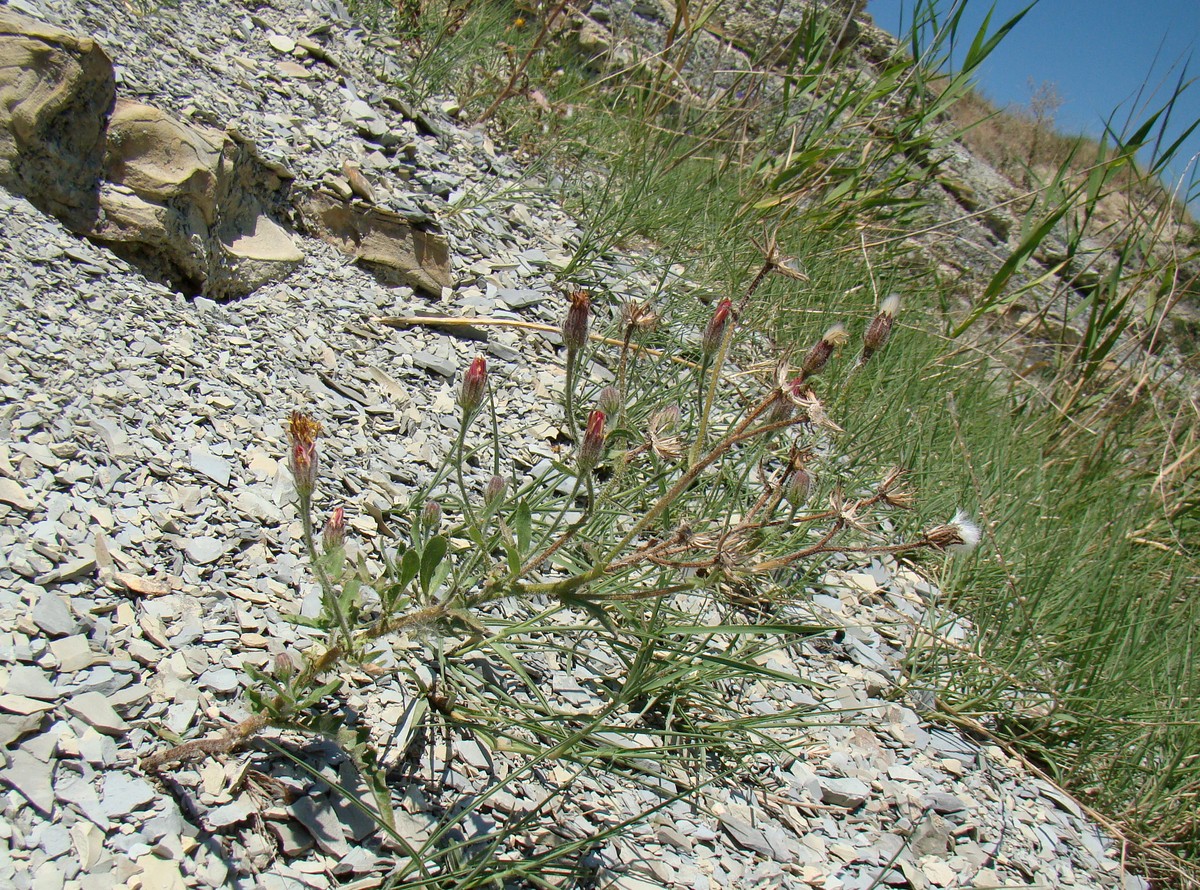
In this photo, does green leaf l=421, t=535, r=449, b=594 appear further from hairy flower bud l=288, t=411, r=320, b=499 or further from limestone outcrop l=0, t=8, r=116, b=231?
limestone outcrop l=0, t=8, r=116, b=231

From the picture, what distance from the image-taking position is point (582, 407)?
8.38 feet

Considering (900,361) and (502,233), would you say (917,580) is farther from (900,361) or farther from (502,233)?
(502,233)

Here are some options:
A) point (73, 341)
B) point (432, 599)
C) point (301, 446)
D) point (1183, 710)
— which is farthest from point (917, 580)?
point (73, 341)

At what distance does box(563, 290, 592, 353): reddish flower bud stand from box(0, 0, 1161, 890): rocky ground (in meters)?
0.63

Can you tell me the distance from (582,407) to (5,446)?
147cm

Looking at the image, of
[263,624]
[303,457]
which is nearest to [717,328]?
[303,457]

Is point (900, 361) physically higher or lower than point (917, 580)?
higher

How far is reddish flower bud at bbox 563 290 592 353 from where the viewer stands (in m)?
1.50

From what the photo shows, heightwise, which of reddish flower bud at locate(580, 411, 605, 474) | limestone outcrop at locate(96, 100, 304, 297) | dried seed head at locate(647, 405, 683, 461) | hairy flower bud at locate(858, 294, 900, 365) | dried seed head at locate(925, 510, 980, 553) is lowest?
limestone outcrop at locate(96, 100, 304, 297)

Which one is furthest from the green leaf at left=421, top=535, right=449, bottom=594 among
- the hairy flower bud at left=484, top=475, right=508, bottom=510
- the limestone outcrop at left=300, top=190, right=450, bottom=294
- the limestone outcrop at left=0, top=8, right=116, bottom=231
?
the limestone outcrop at left=300, top=190, right=450, bottom=294

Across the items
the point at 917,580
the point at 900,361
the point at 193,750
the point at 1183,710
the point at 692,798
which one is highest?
the point at 900,361

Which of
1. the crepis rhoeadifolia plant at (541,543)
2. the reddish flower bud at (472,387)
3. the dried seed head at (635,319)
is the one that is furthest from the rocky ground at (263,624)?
the dried seed head at (635,319)

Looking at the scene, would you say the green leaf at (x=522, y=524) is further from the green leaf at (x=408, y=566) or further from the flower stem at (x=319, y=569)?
the flower stem at (x=319, y=569)

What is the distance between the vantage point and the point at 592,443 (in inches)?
53.6
